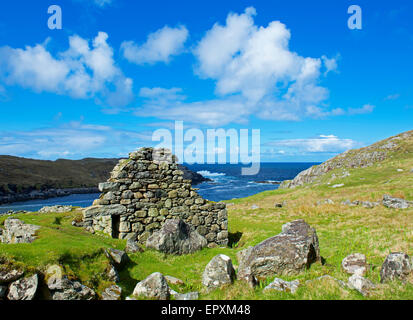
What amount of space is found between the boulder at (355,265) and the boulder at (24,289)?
10.2m

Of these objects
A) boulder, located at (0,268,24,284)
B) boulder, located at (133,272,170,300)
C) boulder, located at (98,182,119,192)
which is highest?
boulder, located at (98,182,119,192)

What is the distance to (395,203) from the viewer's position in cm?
2114

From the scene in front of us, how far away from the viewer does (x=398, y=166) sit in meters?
44.4

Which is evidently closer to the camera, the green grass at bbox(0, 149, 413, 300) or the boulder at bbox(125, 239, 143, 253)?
the green grass at bbox(0, 149, 413, 300)

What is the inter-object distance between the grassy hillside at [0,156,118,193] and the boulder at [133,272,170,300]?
128358 millimetres

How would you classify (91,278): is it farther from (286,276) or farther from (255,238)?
(255,238)

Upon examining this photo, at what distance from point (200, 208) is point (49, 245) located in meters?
10.0

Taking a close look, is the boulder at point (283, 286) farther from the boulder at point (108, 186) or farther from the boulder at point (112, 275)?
the boulder at point (108, 186)

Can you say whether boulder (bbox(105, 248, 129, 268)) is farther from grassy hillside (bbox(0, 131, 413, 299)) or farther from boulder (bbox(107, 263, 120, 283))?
boulder (bbox(107, 263, 120, 283))

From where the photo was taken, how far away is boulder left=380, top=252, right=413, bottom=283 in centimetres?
785

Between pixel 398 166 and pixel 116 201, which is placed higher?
pixel 398 166

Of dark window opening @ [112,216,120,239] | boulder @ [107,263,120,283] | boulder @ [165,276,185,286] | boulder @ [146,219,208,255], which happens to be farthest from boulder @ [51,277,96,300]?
dark window opening @ [112,216,120,239]
